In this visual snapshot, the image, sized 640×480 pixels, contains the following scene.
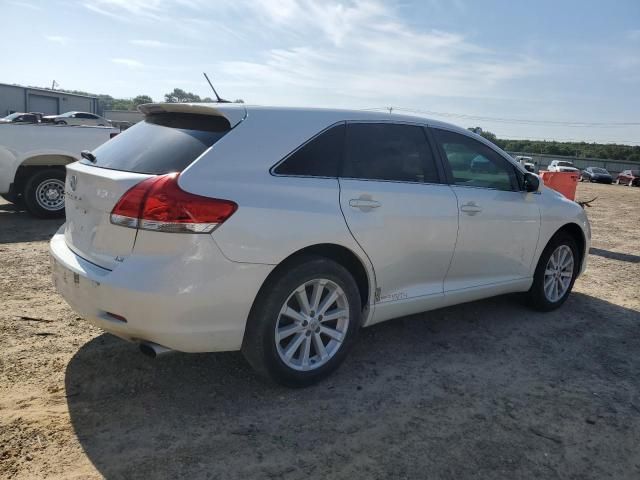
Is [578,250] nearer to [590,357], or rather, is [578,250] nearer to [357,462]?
[590,357]

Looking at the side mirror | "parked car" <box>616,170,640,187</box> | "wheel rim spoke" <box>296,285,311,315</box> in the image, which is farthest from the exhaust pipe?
"parked car" <box>616,170,640,187</box>

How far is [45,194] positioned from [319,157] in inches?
270

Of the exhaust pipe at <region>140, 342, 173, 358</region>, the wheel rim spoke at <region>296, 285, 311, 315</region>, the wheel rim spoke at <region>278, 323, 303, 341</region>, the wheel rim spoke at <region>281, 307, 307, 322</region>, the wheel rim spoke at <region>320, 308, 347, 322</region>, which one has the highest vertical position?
the wheel rim spoke at <region>296, 285, 311, 315</region>

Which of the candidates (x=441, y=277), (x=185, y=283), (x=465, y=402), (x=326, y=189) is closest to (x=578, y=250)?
(x=441, y=277)

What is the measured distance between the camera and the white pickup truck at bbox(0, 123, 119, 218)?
27.3ft

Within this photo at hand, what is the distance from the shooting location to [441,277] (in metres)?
4.21

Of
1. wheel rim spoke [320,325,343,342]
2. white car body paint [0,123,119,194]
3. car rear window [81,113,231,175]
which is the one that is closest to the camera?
car rear window [81,113,231,175]

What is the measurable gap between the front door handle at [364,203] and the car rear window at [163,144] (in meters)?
0.91

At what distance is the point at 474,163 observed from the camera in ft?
14.9

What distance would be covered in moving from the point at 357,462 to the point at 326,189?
159 centimetres

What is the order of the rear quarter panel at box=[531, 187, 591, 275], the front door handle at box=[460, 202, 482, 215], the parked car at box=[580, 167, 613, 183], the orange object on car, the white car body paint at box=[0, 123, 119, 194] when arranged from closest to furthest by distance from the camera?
1. the front door handle at box=[460, 202, 482, 215]
2. the rear quarter panel at box=[531, 187, 591, 275]
3. the white car body paint at box=[0, 123, 119, 194]
4. the orange object on car
5. the parked car at box=[580, 167, 613, 183]

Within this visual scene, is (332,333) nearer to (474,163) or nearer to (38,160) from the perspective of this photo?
(474,163)

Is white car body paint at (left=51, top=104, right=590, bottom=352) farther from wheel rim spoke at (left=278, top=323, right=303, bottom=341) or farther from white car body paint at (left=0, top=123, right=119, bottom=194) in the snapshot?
white car body paint at (left=0, top=123, right=119, bottom=194)

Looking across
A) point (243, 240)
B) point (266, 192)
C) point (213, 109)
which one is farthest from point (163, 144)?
point (243, 240)
